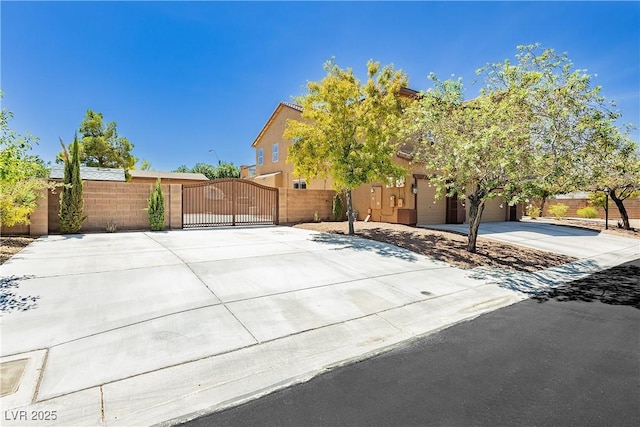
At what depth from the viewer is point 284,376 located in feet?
10.4

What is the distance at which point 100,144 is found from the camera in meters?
28.5

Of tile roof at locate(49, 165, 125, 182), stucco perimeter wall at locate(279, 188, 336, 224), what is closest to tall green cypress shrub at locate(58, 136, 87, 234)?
stucco perimeter wall at locate(279, 188, 336, 224)

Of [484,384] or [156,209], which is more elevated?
[156,209]

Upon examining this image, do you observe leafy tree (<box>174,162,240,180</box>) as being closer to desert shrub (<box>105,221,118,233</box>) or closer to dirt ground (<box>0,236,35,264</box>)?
desert shrub (<box>105,221,118,233</box>)

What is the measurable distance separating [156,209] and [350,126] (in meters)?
8.34

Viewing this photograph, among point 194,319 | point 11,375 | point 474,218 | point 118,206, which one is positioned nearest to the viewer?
point 11,375

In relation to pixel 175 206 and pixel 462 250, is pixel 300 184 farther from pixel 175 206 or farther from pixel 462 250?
pixel 462 250

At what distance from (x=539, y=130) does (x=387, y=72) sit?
5.88 metres

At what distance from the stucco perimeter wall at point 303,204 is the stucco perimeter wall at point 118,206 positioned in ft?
16.6

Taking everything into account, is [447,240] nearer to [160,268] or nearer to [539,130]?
[539,130]

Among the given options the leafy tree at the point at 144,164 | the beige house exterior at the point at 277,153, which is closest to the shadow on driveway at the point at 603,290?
the beige house exterior at the point at 277,153

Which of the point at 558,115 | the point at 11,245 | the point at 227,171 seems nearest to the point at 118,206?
the point at 11,245

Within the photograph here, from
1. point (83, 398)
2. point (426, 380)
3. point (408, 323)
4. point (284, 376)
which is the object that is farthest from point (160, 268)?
point (426, 380)

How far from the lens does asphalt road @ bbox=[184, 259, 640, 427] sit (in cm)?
256
